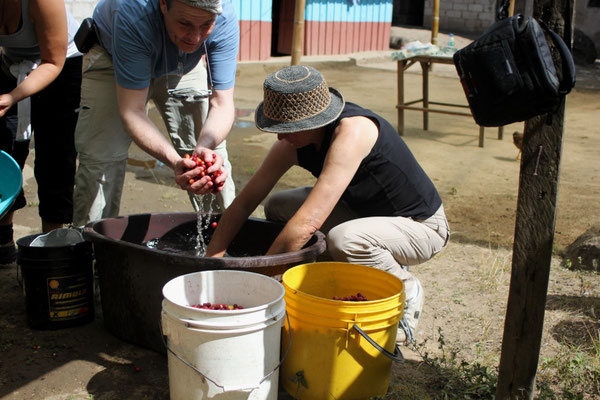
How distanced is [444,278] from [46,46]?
2569mm

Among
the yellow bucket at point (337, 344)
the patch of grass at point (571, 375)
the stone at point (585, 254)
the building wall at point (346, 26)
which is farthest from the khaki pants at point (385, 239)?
the building wall at point (346, 26)

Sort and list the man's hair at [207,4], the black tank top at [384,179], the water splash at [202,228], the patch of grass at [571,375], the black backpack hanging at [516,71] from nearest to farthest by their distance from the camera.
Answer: the black backpack hanging at [516,71] < the patch of grass at [571,375] < the man's hair at [207,4] < the black tank top at [384,179] < the water splash at [202,228]

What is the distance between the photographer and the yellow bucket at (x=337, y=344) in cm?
242

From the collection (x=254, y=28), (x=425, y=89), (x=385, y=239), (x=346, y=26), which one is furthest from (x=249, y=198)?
(x=346, y=26)

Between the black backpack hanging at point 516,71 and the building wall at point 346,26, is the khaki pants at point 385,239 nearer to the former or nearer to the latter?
the black backpack hanging at point 516,71

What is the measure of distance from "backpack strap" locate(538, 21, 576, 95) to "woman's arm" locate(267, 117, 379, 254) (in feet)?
3.27

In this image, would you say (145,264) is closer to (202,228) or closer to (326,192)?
(202,228)

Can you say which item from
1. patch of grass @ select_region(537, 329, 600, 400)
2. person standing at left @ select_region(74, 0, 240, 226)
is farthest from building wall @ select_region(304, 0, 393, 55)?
patch of grass @ select_region(537, 329, 600, 400)

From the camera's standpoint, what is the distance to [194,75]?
12.0 feet

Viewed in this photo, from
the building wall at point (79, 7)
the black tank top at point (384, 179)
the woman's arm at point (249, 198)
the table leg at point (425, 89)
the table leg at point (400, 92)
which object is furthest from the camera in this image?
the table leg at point (425, 89)

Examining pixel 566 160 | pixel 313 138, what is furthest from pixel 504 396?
pixel 566 160

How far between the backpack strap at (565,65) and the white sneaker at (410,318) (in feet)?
4.48

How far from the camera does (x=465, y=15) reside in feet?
67.1

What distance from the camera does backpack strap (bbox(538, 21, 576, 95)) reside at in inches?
78.6
